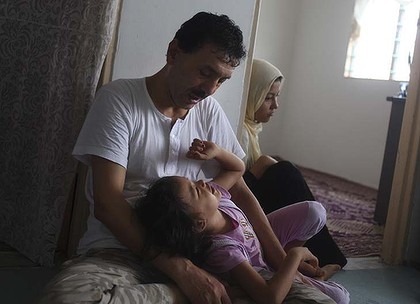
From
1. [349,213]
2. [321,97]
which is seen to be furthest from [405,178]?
[321,97]

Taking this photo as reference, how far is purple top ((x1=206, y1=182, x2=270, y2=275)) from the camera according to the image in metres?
1.29

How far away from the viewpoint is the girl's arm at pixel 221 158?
142 cm

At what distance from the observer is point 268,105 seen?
7.43ft

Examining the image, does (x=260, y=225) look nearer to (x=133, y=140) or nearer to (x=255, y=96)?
(x=133, y=140)

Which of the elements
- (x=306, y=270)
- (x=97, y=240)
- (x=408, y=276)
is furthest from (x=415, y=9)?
(x=97, y=240)

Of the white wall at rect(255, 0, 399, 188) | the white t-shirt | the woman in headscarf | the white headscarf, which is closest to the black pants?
the woman in headscarf

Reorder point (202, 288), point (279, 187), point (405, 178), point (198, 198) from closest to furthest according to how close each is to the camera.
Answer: point (202, 288) < point (198, 198) < point (279, 187) < point (405, 178)

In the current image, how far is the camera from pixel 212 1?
1868mm

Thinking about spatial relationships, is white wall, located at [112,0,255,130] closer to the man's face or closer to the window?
the man's face

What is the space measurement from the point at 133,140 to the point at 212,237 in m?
0.32

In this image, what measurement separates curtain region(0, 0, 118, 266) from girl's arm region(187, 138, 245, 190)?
49 centimetres

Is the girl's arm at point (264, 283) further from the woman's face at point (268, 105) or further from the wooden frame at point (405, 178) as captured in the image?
the wooden frame at point (405, 178)

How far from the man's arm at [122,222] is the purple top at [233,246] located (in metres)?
0.06

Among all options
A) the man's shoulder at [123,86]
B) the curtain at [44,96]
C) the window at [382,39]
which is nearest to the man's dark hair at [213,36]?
the man's shoulder at [123,86]
